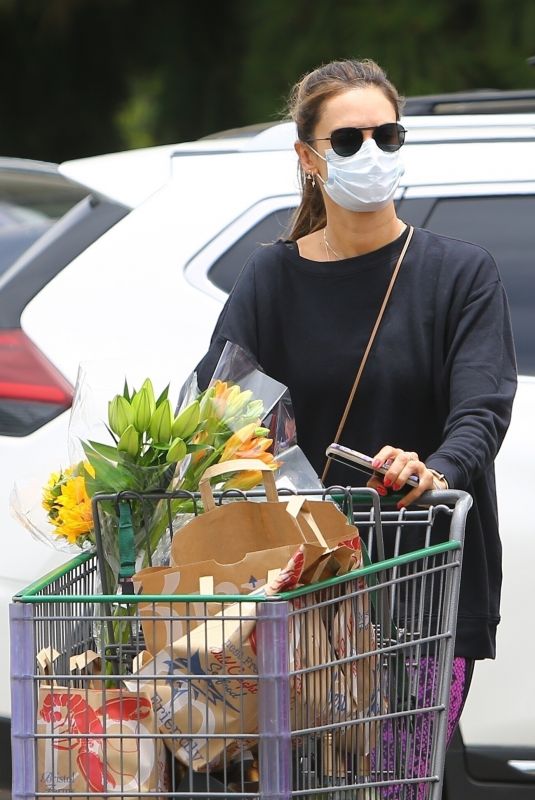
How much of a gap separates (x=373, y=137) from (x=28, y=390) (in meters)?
1.21

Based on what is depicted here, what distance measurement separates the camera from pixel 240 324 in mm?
2781

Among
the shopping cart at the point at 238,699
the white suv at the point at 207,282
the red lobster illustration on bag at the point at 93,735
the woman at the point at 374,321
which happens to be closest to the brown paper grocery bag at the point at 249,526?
the shopping cart at the point at 238,699

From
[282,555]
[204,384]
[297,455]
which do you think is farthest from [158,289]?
[282,555]

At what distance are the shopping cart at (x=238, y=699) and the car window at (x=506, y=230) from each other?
4.94 ft

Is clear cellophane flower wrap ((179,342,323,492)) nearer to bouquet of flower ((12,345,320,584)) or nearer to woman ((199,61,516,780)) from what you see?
bouquet of flower ((12,345,320,584))

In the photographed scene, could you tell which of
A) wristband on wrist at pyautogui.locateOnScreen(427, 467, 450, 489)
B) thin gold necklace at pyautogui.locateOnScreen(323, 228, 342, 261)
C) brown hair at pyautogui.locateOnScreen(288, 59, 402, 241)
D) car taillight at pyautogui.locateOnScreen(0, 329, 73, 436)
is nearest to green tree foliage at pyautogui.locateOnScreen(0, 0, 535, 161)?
car taillight at pyautogui.locateOnScreen(0, 329, 73, 436)

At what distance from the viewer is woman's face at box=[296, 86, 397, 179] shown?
265cm

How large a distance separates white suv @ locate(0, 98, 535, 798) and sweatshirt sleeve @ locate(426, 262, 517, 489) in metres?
0.81

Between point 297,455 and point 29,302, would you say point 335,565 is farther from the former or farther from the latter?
point 29,302

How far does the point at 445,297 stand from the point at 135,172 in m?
1.34

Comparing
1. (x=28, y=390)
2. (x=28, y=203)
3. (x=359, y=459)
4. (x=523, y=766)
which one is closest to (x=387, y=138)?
(x=359, y=459)

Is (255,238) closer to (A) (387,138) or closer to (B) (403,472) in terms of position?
(A) (387,138)

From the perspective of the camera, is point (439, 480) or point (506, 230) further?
point (506, 230)

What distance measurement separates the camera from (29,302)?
3.54 meters
